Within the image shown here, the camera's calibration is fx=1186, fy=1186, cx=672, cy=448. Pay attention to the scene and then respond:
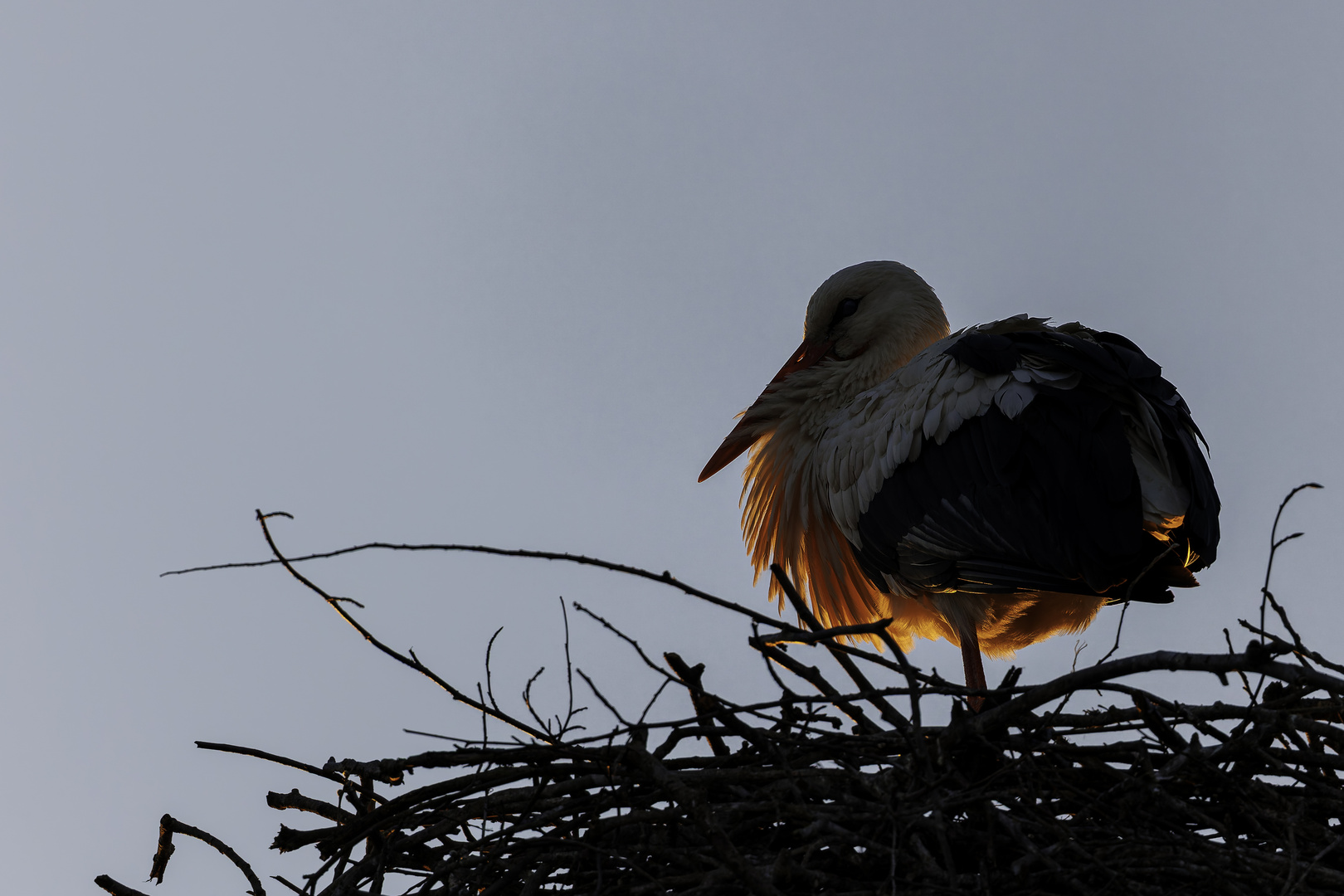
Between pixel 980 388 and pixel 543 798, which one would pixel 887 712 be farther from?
pixel 980 388

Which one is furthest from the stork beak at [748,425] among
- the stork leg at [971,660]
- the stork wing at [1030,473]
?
the stork leg at [971,660]

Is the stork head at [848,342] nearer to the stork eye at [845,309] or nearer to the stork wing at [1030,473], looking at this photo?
the stork eye at [845,309]

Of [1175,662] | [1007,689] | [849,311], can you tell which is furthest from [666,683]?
[849,311]

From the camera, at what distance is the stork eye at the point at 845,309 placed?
13.0 ft

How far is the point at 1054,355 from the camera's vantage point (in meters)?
2.92

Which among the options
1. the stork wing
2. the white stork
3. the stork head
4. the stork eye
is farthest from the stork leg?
the stork eye

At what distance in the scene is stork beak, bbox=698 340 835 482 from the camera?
376 centimetres

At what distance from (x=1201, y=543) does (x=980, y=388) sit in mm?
645

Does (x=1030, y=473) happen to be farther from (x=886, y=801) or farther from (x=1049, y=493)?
(x=886, y=801)

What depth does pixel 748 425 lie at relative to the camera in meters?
3.74

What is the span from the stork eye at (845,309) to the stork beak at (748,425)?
3.1 inches

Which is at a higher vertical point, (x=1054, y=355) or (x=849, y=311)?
(x=849, y=311)

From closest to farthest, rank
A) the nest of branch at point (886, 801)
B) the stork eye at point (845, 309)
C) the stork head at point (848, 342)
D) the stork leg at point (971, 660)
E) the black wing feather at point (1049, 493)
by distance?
the nest of branch at point (886, 801) → the black wing feather at point (1049, 493) → the stork leg at point (971, 660) → the stork head at point (848, 342) → the stork eye at point (845, 309)

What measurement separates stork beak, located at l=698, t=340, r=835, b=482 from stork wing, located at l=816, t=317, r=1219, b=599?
1.72 ft
